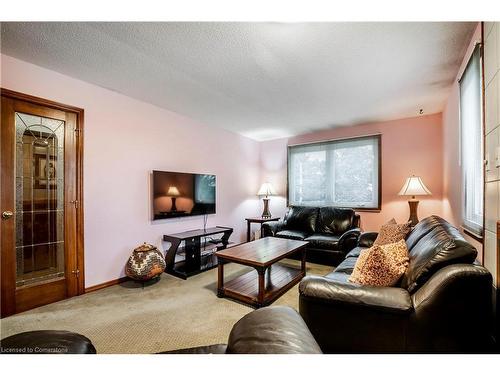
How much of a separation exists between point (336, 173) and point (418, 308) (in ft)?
11.5

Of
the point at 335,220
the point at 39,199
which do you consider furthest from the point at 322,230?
the point at 39,199

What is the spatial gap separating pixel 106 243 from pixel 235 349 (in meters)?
2.55

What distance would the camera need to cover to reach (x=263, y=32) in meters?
1.71

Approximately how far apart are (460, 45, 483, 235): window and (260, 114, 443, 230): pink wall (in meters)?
1.48

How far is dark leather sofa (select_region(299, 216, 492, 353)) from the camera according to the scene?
1.05m

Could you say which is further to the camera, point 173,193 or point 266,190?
point 266,190

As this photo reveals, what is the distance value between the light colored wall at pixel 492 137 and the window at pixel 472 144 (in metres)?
0.33

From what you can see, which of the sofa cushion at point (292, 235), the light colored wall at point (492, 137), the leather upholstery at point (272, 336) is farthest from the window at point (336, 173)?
the leather upholstery at point (272, 336)

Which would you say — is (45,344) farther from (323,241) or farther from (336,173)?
(336,173)

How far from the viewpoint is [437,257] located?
3.96ft

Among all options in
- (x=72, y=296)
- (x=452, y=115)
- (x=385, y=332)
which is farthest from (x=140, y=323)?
(x=452, y=115)

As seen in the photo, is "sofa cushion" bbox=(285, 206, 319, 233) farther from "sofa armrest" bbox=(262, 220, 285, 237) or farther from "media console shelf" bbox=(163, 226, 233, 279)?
"media console shelf" bbox=(163, 226, 233, 279)
